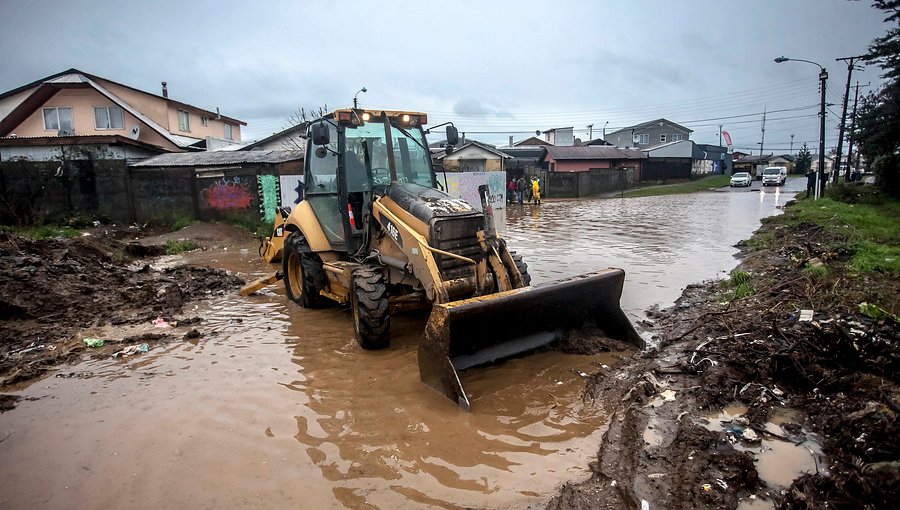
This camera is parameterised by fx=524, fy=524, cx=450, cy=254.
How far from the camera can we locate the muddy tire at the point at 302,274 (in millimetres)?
7215

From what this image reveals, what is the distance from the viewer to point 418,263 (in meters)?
5.36

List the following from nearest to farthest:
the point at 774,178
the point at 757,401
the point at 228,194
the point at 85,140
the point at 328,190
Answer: the point at 757,401 → the point at 328,190 → the point at 228,194 → the point at 85,140 → the point at 774,178

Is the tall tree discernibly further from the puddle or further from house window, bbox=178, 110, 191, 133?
house window, bbox=178, 110, 191, 133

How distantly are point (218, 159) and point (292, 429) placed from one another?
A: 1601 centimetres

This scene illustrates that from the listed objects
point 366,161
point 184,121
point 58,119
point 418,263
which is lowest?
point 418,263

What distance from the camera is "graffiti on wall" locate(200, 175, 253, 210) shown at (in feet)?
55.0

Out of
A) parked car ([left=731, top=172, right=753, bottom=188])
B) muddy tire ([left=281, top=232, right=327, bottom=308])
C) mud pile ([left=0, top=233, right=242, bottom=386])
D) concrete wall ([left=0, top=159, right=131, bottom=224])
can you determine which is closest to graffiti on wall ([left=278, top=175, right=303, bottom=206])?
concrete wall ([left=0, top=159, right=131, bottom=224])

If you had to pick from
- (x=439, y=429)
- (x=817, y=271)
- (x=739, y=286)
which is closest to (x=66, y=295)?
(x=439, y=429)

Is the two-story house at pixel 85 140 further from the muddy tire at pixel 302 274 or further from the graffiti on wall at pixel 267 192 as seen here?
the muddy tire at pixel 302 274

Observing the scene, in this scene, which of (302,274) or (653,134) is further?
(653,134)

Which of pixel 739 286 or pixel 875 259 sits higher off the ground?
pixel 875 259

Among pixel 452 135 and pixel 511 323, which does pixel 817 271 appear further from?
pixel 452 135

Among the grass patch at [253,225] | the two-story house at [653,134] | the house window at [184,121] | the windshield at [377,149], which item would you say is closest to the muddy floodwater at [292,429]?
the windshield at [377,149]

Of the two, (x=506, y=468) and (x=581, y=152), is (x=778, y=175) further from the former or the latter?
(x=506, y=468)
